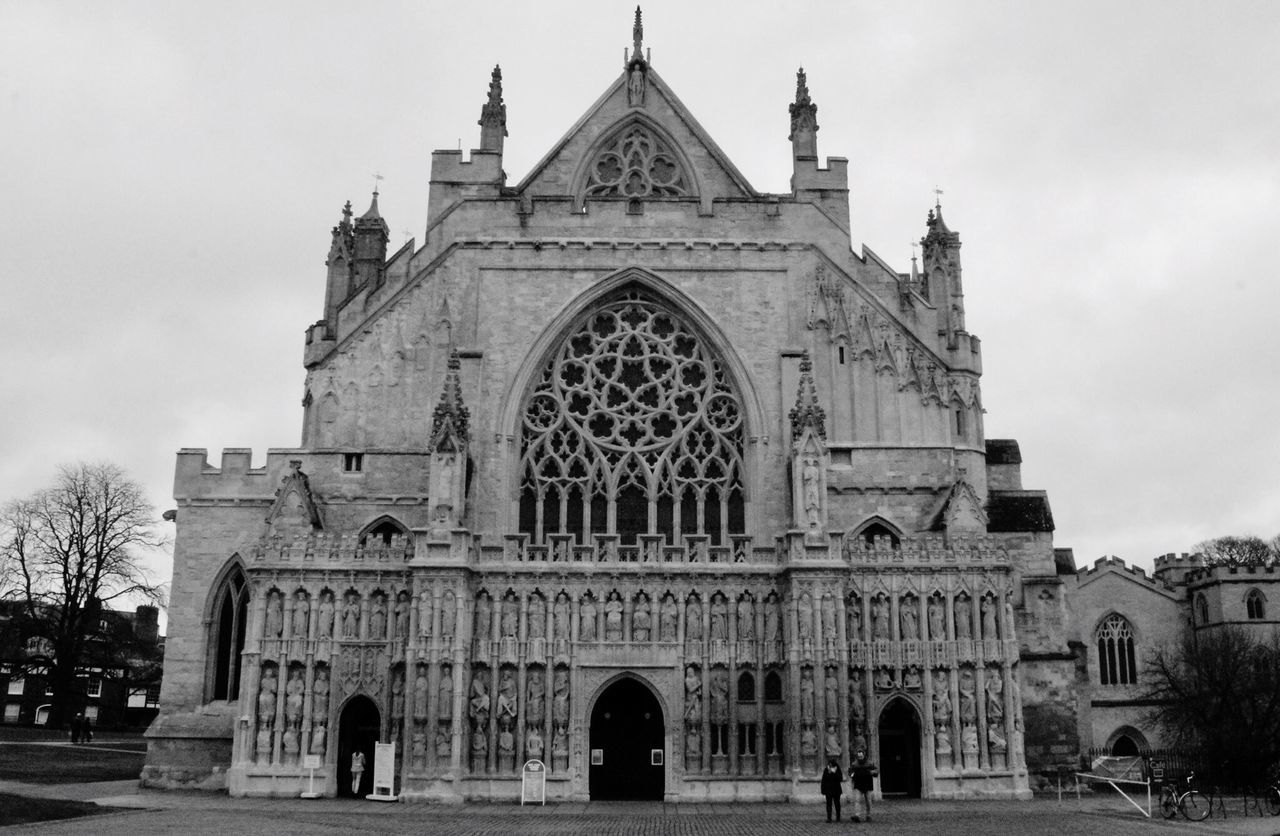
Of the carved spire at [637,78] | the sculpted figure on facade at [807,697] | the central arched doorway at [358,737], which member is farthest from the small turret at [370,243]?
the sculpted figure on facade at [807,697]

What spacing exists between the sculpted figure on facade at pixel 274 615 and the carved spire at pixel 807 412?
1282cm

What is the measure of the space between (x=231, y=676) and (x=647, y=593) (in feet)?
36.7

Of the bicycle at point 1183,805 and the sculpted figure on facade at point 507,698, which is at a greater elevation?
the sculpted figure on facade at point 507,698

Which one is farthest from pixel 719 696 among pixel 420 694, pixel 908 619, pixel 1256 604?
pixel 1256 604

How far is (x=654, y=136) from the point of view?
3478cm

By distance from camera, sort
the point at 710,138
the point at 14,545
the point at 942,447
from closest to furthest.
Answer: the point at 942,447 < the point at 710,138 < the point at 14,545

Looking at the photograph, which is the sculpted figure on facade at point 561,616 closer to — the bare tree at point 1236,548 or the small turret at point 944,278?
the small turret at point 944,278

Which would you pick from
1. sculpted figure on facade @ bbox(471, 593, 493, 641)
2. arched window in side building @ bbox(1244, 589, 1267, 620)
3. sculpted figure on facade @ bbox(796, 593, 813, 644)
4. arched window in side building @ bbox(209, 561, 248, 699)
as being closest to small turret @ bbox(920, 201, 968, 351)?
sculpted figure on facade @ bbox(796, 593, 813, 644)

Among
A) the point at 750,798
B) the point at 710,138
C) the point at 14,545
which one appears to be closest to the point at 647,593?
the point at 750,798

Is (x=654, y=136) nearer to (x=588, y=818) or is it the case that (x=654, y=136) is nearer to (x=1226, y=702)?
(x=588, y=818)

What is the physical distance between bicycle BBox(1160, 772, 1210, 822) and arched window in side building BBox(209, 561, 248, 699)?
21.6m

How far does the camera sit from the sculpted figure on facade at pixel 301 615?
27.0m

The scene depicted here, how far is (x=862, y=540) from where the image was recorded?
28.3 m

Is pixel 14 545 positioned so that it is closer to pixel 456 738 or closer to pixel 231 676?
pixel 231 676
